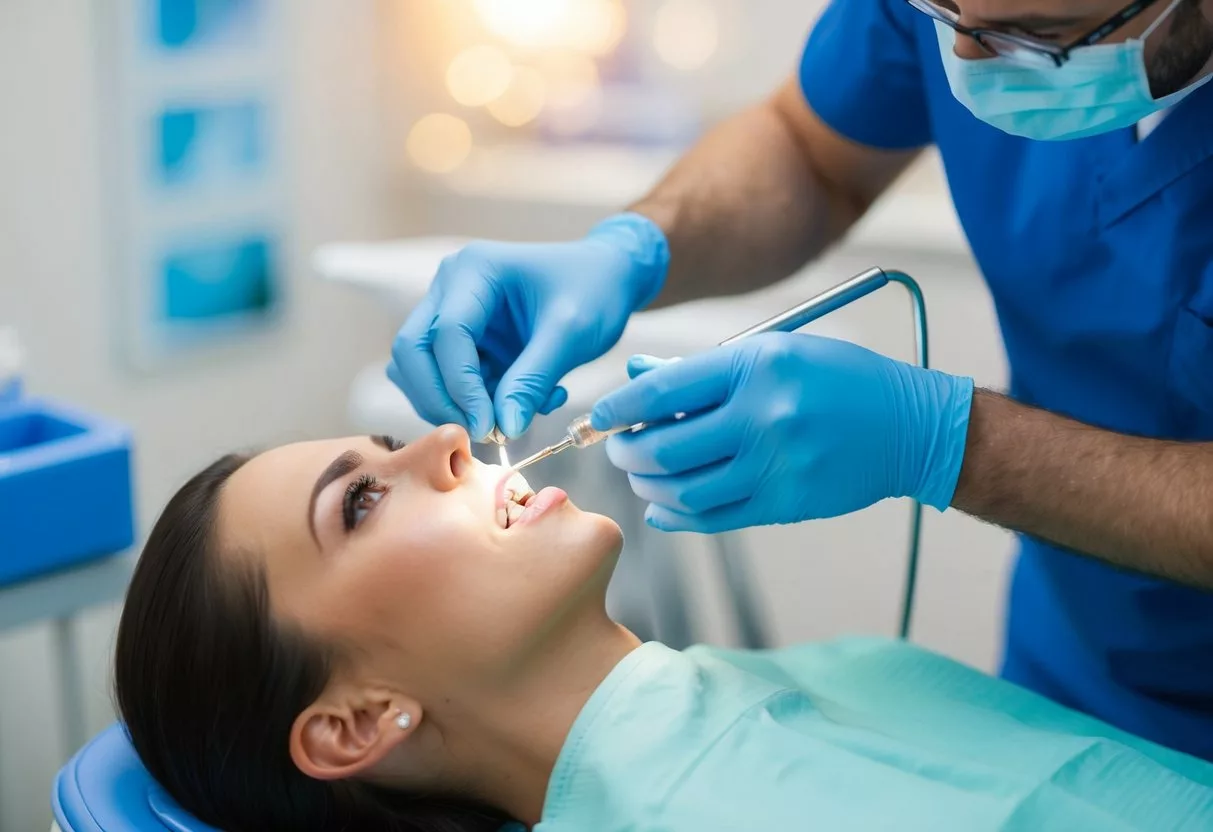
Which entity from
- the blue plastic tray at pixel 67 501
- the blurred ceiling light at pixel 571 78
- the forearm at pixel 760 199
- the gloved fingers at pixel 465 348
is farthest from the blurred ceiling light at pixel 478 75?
the gloved fingers at pixel 465 348

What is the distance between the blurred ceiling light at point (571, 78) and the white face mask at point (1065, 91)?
2096mm

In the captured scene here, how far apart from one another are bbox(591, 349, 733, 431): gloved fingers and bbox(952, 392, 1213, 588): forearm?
23 centimetres

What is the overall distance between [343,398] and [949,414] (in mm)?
2376

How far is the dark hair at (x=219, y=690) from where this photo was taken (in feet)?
4.02

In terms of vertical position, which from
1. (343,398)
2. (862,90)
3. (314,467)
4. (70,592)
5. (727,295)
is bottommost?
(343,398)

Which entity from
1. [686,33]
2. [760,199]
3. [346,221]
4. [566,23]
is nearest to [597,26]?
[566,23]

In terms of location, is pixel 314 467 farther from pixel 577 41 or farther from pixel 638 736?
pixel 577 41

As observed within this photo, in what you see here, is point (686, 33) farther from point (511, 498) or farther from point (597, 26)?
point (511, 498)

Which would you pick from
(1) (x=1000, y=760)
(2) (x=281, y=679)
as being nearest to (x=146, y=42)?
(2) (x=281, y=679)

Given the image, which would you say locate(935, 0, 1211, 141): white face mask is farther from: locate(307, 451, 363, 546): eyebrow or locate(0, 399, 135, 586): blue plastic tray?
locate(0, 399, 135, 586): blue plastic tray

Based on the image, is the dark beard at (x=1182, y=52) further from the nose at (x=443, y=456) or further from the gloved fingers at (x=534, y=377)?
the nose at (x=443, y=456)

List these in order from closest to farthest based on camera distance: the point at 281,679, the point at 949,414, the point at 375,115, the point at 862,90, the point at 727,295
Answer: the point at 949,414, the point at 281,679, the point at 862,90, the point at 727,295, the point at 375,115

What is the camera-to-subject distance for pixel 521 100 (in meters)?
3.34

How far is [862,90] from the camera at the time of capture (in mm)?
1551
